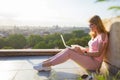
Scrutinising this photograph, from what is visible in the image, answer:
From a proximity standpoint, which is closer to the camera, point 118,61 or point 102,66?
point 118,61

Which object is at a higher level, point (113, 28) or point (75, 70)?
point (113, 28)

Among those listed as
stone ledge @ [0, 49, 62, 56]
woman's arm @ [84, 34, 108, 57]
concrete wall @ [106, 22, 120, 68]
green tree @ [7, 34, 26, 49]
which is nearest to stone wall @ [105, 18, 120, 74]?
concrete wall @ [106, 22, 120, 68]

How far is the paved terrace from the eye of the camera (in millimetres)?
4480

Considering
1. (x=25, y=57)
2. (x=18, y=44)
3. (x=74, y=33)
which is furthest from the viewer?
(x=18, y=44)

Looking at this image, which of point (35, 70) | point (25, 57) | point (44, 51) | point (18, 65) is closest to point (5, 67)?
point (18, 65)

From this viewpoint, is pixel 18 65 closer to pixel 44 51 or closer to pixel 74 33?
pixel 44 51

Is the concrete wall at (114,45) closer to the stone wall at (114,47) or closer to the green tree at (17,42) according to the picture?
the stone wall at (114,47)

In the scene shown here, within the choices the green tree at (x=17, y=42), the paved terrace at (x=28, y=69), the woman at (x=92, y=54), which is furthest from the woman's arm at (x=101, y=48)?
the green tree at (x=17, y=42)

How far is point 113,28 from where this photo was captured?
15.0 ft

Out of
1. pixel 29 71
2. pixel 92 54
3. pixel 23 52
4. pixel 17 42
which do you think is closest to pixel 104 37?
pixel 92 54

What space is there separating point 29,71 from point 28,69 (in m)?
0.20

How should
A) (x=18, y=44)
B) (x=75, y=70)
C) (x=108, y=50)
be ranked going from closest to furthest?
1. (x=108, y=50)
2. (x=75, y=70)
3. (x=18, y=44)

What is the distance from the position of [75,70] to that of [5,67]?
1.46m

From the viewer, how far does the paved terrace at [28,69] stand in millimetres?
4480
